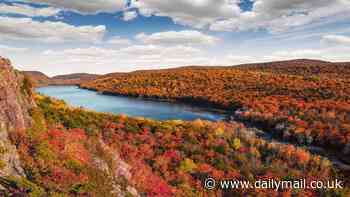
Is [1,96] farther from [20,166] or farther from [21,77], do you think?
[21,77]

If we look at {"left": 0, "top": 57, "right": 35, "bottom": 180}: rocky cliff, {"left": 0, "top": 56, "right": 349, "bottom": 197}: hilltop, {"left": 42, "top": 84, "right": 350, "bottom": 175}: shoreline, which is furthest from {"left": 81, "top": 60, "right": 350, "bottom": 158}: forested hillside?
{"left": 0, "top": 57, "right": 35, "bottom": 180}: rocky cliff

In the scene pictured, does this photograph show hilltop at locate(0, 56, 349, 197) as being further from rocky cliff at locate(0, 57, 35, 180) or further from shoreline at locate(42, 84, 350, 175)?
shoreline at locate(42, 84, 350, 175)

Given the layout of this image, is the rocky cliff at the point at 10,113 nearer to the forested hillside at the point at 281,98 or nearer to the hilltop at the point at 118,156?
the hilltop at the point at 118,156

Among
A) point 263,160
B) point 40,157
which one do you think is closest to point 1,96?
point 40,157

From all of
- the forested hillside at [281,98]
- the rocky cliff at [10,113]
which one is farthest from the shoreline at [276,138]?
the rocky cliff at [10,113]

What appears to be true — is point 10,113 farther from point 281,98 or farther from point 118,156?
point 281,98
